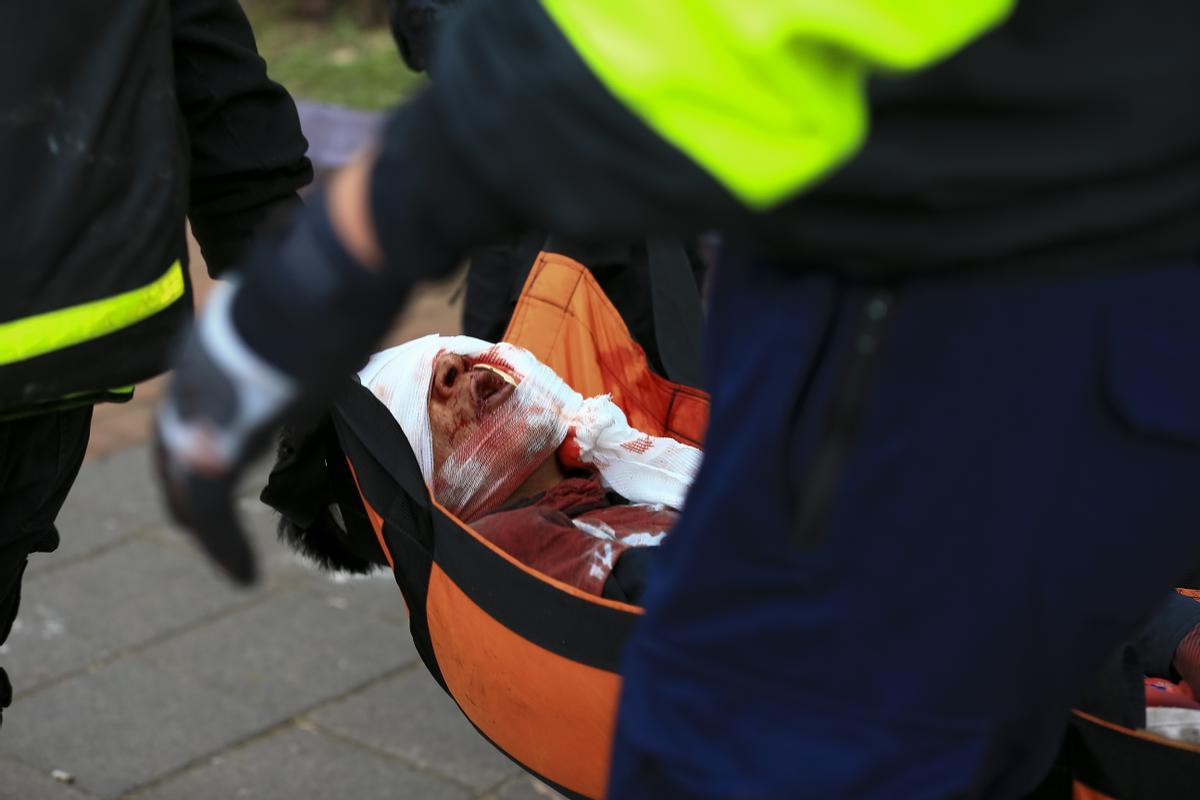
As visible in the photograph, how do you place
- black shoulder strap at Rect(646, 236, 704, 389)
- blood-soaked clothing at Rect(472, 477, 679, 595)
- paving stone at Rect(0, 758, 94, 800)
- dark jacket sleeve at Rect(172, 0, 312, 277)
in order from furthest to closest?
1. paving stone at Rect(0, 758, 94, 800)
2. black shoulder strap at Rect(646, 236, 704, 389)
3. blood-soaked clothing at Rect(472, 477, 679, 595)
4. dark jacket sleeve at Rect(172, 0, 312, 277)

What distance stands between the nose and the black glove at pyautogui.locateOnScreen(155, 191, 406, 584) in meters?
1.21

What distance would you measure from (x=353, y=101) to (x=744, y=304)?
269 inches

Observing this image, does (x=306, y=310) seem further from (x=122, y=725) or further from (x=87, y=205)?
(x=122, y=725)

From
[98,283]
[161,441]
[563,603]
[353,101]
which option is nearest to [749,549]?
[161,441]

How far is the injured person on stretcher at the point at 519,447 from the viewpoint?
2301 millimetres

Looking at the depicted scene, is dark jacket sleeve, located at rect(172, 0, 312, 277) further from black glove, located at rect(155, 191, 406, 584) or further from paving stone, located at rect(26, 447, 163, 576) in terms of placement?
paving stone, located at rect(26, 447, 163, 576)

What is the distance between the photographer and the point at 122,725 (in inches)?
120

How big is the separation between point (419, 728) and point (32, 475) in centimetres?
139

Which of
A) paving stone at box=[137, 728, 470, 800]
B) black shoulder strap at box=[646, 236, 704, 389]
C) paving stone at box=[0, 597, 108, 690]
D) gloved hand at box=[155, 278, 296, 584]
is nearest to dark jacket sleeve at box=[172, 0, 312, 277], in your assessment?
black shoulder strap at box=[646, 236, 704, 389]

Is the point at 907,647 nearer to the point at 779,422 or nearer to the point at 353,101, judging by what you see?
the point at 779,422

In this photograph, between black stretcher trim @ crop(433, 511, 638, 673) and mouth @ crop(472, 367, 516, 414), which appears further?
mouth @ crop(472, 367, 516, 414)

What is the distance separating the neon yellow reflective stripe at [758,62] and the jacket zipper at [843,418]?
0.41 ft

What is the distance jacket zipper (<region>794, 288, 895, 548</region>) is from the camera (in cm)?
111

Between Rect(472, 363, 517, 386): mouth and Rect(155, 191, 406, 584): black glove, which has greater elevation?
Rect(155, 191, 406, 584): black glove
